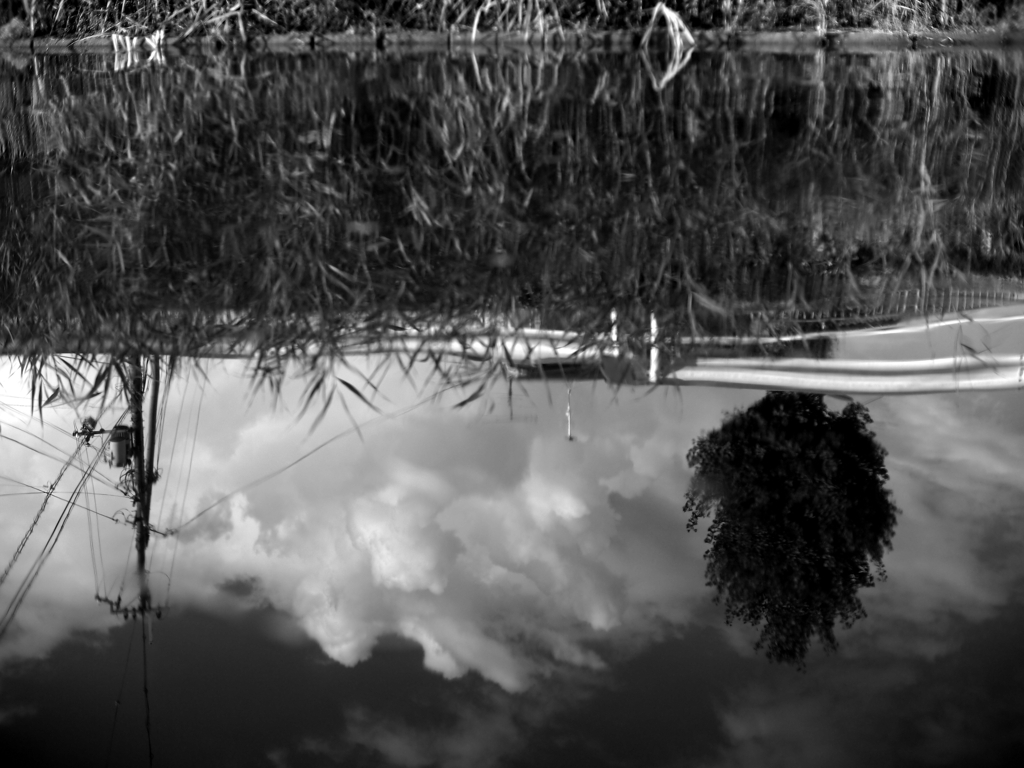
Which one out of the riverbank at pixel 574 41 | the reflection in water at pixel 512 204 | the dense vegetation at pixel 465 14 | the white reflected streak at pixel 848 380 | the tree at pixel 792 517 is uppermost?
the dense vegetation at pixel 465 14

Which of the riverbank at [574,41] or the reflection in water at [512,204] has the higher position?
the riverbank at [574,41]

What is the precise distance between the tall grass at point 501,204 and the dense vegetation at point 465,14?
15.9 inches

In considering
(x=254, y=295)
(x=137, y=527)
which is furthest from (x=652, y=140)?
(x=137, y=527)

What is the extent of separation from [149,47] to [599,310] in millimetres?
3042

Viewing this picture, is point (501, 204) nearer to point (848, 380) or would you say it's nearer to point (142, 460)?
point (848, 380)

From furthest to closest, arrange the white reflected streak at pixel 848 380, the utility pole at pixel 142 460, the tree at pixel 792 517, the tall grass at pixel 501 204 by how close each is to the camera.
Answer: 1. the tall grass at pixel 501 204
2. the white reflected streak at pixel 848 380
3. the utility pole at pixel 142 460
4. the tree at pixel 792 517

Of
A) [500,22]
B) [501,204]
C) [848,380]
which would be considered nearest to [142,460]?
[501,204]

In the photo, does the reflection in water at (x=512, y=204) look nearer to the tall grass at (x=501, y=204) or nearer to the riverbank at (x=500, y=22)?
the tall grass at (x=501, y=204)

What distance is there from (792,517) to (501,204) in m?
1.35

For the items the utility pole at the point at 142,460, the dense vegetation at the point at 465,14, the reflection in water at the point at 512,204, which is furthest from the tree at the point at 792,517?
the dense vegetation at the point at 465,14

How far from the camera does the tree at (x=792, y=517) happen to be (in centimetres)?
181

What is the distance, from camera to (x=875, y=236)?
2.49 m

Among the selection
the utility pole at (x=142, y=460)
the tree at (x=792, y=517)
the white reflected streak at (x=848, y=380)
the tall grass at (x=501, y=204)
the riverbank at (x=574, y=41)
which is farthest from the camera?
the riverbank at (x=574, y=41)

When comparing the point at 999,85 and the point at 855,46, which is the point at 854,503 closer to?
the point at 999,85
